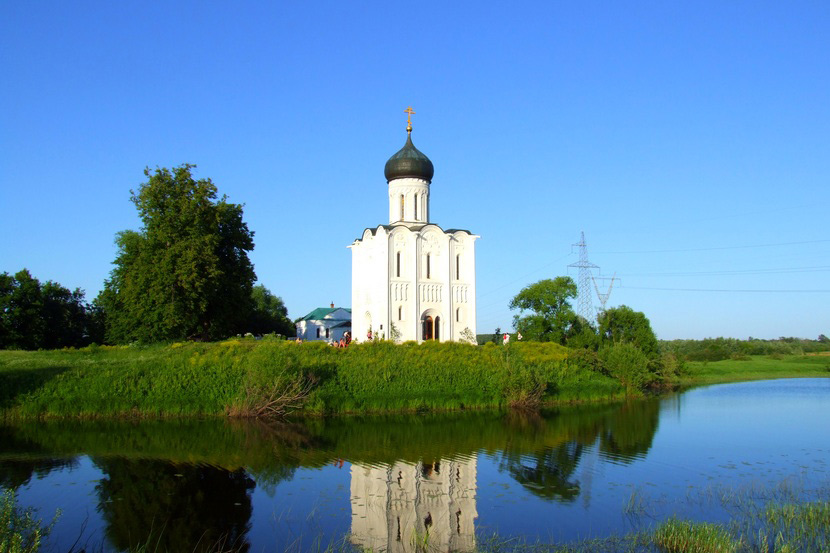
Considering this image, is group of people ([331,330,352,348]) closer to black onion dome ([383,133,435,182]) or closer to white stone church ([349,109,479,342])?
white stone church ([349,109,479,342])

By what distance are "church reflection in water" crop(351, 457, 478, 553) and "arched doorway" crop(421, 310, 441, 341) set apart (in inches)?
737

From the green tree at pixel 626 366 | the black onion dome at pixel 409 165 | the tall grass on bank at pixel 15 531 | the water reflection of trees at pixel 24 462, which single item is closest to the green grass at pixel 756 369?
the green tree at pixel 626 366

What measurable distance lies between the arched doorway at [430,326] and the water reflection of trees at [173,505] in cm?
2062

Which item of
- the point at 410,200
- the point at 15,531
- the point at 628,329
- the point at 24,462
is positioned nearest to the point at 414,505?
the point at 15,531

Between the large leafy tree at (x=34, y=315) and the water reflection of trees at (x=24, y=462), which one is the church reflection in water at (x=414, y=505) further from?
the large leafy tree at (x=34, y=315)

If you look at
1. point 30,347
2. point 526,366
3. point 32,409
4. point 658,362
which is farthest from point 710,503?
point 30,347

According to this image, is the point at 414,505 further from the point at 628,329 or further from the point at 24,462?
the point at 628,329

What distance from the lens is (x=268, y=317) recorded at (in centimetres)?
5278

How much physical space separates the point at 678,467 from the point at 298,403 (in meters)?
11.9

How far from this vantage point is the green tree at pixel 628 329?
38.0m

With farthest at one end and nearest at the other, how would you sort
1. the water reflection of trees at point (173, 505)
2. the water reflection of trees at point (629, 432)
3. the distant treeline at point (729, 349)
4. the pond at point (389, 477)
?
1. the distant treeline at point (729, 349)
2. the water reflection of trees at point (629, 432)
3. the pond at point (389, 477)
4. the water reflection of trees at point (173, 505)

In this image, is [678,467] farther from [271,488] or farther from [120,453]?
[120,453]

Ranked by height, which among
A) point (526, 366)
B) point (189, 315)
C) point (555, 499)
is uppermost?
point (189, 315)

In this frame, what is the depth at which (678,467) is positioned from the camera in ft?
51.7
